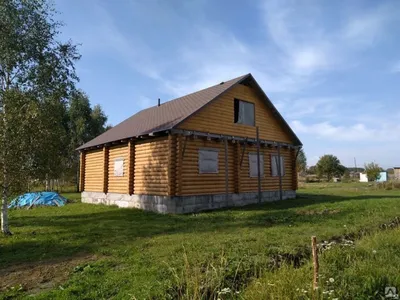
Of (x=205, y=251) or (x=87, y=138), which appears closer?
(x=205, y=251)

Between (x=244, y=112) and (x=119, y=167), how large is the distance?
832cm

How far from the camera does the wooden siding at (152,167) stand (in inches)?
571

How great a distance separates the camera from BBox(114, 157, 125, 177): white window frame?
688 inches

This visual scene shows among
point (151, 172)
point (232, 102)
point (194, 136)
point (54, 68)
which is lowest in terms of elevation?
point (151, 172)

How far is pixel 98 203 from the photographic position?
758 inches

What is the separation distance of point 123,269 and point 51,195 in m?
16.7

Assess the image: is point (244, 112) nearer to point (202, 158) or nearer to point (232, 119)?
point (232, 119)

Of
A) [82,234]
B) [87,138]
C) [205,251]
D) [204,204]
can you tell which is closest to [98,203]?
[204,204]

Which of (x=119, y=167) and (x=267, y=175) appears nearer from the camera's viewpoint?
(x=119, y=167)

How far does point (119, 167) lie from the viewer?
1772cm

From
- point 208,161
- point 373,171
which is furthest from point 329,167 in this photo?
point 208,161

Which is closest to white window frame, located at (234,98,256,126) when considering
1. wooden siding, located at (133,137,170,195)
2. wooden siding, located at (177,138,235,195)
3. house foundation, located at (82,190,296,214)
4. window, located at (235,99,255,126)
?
window, located at (235,99,255,126)

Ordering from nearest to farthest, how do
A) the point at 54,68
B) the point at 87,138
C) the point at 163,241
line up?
1. the point at 163,241
2. the point at 54,68
3. the point at 87,138

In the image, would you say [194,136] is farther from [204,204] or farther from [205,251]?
[205,251]
